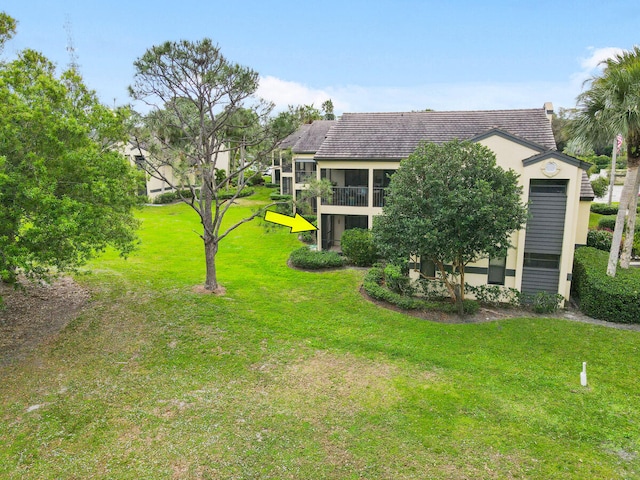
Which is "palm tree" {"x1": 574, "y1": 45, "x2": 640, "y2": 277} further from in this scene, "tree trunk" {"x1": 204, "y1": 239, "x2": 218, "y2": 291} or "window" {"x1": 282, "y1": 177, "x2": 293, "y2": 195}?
"window" {"x1": 282, "y1": 177, "x2": 293, "y2": 195}

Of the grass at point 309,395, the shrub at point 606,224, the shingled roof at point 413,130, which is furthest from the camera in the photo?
the shrub at point 606,224

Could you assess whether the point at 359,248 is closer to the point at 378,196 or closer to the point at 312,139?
the point at 378,196

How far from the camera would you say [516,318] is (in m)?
16.0

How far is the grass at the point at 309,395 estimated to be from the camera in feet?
27.4

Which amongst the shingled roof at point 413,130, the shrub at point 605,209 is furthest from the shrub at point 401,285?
the shrub at point 605,209

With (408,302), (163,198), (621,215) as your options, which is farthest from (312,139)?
(621,215)

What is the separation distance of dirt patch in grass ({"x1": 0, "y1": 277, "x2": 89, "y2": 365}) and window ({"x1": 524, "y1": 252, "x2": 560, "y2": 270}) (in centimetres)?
1679

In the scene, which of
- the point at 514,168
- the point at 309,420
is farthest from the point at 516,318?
the point at 309,420

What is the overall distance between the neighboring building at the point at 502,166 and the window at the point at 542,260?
0.12 feet

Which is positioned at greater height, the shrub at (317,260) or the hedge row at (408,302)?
the shrub at (317,260)

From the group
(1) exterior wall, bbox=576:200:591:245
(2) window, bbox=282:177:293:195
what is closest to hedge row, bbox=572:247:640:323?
(1) exterior wall, bbox=576:200:591:245

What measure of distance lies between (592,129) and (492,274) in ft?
21.4

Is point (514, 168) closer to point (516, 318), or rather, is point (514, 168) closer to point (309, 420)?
point (516, 318)

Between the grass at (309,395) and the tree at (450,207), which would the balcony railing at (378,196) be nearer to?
the tree at (450,207)
